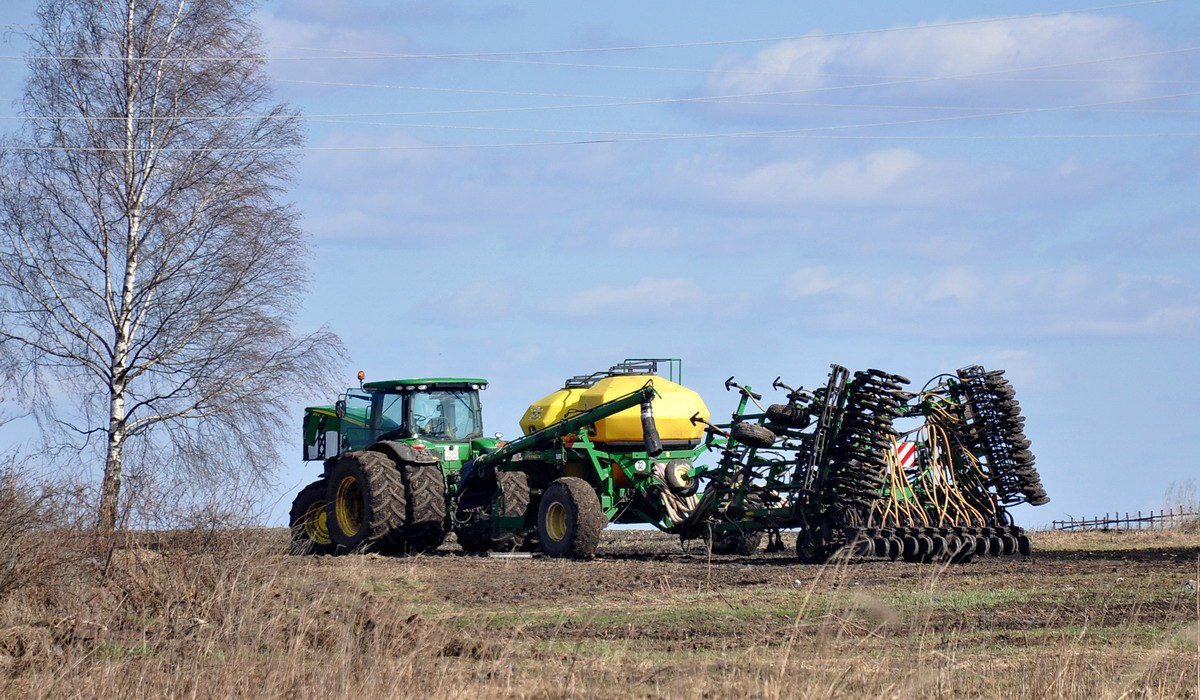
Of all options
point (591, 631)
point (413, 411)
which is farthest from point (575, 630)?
point (413, 411)

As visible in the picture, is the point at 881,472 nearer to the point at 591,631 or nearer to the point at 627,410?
the point at 627,410

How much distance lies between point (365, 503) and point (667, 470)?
3937mm

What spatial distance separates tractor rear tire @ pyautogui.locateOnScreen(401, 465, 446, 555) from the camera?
60.9 ft

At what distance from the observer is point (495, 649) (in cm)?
876

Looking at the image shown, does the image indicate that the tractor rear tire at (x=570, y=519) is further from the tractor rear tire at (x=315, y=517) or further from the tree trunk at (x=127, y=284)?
the tree trunk at (x=127, y=284)

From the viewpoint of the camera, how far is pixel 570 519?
17562 mm

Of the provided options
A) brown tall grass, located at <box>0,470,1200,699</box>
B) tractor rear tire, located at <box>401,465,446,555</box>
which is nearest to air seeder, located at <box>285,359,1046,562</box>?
tractor rear tire, located at <box>401,465,446,555</box>

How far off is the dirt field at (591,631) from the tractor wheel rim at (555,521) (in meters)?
3.00

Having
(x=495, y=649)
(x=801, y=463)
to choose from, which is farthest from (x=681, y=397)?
(x=495, y=649)

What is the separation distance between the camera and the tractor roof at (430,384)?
1952 cm

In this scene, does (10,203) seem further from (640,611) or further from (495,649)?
(495,649)

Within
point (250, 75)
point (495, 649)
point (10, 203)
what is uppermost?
point (250, 75)

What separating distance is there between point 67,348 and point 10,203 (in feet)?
7.90

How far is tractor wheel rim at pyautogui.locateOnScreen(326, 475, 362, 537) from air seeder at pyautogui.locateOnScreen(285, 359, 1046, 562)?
2 cm
